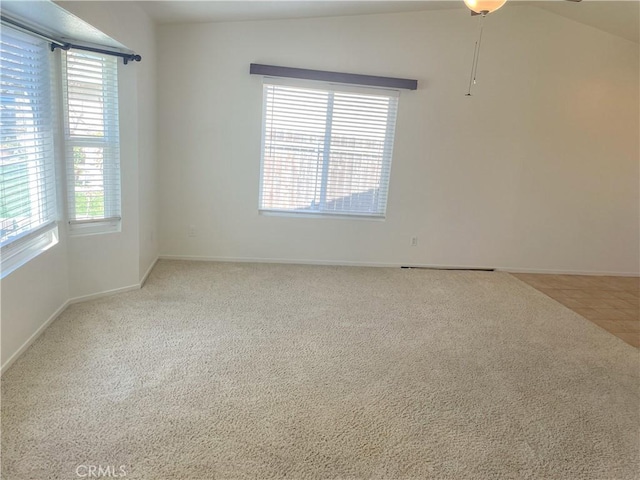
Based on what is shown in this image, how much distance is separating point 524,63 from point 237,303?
392cm

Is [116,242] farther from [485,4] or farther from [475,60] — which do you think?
[475,60]

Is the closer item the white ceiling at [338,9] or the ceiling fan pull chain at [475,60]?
the white ceiling at [338,9]

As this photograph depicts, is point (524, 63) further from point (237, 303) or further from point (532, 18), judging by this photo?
point (237, 303)

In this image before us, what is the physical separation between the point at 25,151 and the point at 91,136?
65 centimetres

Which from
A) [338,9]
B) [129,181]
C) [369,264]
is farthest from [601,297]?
[129,181]

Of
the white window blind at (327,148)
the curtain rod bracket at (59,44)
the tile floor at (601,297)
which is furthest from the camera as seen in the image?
the white window blind at (327,148)

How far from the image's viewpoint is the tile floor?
12.5 ft

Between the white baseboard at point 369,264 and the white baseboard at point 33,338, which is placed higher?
the white baseboard at point 369,264

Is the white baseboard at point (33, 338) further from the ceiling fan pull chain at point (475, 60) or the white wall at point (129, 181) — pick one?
the ceiling fan pull chain at point (475, 60)

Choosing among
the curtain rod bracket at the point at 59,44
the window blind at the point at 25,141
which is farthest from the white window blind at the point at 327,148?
the window blind at the point at 25,141

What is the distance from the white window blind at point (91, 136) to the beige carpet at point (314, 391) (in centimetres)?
79

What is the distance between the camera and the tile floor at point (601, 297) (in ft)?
12.5

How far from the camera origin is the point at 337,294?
399 cm

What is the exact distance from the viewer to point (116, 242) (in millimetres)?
3533
